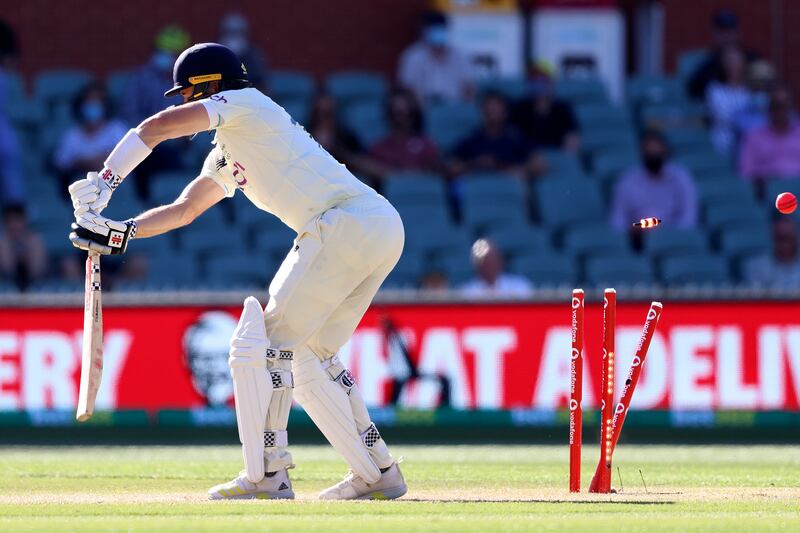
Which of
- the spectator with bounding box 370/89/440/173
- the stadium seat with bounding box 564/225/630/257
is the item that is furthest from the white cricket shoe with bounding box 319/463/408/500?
the spectator with bounding box 370/89/440/173

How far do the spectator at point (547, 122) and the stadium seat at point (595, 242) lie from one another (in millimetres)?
1555

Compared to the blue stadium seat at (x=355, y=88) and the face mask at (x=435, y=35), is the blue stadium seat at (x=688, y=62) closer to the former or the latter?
the face mask at (x=435, y=35)

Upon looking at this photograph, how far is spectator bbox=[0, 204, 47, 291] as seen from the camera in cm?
1331

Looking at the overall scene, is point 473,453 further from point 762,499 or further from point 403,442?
point 762,499

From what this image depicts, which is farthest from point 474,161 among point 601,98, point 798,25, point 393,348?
point 798,25

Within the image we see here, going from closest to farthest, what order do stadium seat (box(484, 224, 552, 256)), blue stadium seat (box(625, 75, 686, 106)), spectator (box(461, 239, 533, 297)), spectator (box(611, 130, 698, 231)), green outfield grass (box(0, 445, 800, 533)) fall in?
green outfield grass (box(0, 445, 800, 533)), spectator (box(461, 239, 533, 297)), stadium seat (box(484, 224, 552, 256)), spectator (box(611, 130, 698, 231)), blue stadium seat (box(625, 75, 686, 106))

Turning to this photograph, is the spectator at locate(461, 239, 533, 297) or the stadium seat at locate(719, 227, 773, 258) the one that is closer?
the spectator at locate(461, 239, 533, 297)

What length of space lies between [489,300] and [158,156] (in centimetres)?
403

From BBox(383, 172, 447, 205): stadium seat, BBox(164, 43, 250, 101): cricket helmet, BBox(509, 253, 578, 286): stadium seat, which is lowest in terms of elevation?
BBox(509, 253, 578, 286): stadium seat

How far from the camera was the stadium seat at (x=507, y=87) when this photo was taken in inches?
643

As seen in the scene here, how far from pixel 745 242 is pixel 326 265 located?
7.93m

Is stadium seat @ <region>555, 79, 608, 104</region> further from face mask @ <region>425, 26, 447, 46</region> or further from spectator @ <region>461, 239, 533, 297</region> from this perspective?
spectator @ <region>461, 239, 533, 297</region>

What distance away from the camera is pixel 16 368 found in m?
11.9

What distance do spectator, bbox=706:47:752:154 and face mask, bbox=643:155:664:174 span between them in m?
1.81
